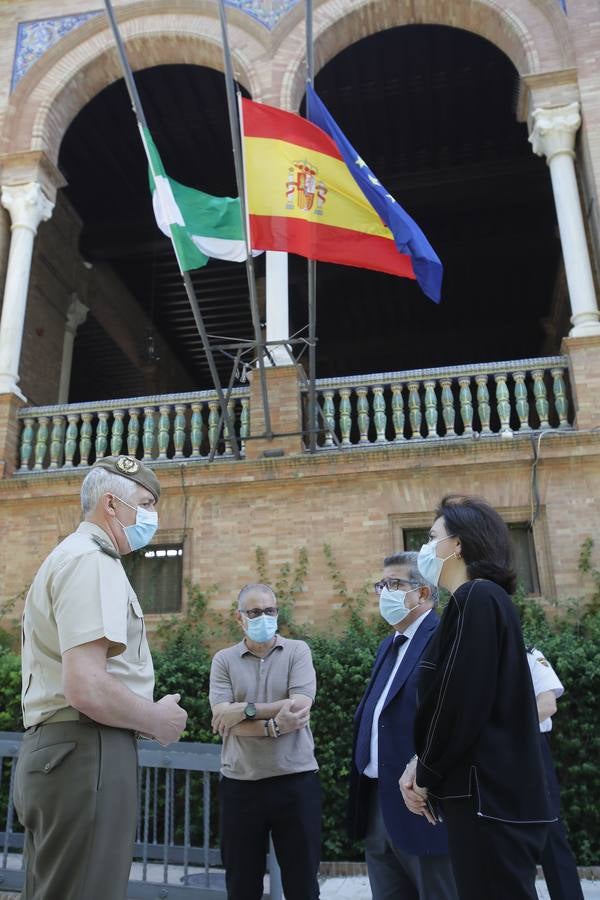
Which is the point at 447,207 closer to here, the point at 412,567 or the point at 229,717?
the point at 412,567

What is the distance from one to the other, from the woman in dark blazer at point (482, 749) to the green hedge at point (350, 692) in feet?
12.5

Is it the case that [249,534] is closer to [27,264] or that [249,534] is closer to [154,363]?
[27,264]

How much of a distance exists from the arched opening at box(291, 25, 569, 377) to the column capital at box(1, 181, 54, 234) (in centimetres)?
516

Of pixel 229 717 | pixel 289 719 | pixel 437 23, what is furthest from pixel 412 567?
pixel 437 23

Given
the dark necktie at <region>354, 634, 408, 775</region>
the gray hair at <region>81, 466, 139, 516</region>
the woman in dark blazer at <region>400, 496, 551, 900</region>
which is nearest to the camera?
the woman in dark blazer at <region>400, 496, 551, 900</region>

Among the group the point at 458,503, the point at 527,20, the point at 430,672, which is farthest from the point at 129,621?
the point at 527,20

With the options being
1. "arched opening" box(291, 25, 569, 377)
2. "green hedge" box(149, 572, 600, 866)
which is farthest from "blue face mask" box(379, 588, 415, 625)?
"arched opening" box(291, 25, 569, 377)

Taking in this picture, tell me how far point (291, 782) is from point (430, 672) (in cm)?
156

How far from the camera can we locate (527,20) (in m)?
10.4

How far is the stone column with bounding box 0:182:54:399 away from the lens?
10.1 meters

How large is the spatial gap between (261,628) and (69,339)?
36.9 feet

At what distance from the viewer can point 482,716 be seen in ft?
8.04

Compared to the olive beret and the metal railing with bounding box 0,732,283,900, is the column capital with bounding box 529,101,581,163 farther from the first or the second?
the olive beret

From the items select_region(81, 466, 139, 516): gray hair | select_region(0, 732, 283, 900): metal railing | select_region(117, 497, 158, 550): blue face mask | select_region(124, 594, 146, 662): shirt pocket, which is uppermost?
select_region(81, 466, 139, 516): gray hair
